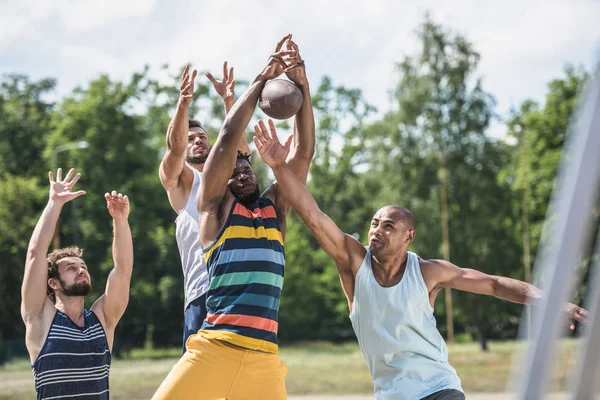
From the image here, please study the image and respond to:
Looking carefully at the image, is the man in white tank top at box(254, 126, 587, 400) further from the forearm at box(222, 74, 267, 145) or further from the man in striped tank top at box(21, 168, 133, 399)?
the man in striped tank top at box(21, 168, 133, 399)

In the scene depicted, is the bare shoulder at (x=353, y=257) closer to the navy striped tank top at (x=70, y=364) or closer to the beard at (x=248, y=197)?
the beard at (x=248, y=197)

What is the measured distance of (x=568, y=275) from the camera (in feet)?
4.62

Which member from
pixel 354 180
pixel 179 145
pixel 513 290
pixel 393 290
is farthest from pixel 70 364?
pixel 354 180

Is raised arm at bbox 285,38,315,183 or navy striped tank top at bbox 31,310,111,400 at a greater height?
raised arm at bbox 285,38,315,183

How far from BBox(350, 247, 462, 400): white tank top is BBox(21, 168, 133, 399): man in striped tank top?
1639mm

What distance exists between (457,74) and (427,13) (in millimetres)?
3394

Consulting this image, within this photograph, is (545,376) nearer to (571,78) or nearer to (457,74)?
(457,74)

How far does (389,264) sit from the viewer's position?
546 cm

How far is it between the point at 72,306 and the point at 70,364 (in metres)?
0.43

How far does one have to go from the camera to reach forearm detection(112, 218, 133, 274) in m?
5.64

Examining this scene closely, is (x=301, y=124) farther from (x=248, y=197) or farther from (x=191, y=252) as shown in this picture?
(x=191, y=252)

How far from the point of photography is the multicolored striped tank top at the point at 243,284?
4711mm

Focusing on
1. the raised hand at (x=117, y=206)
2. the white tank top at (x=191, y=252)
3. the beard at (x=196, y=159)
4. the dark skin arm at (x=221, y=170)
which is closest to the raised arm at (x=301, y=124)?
the dark skin arm at (x=221, y=170)

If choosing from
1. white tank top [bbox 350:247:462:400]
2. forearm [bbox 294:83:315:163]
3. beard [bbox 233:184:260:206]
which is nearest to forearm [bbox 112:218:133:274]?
beard [bbox 233:184:260:206]
